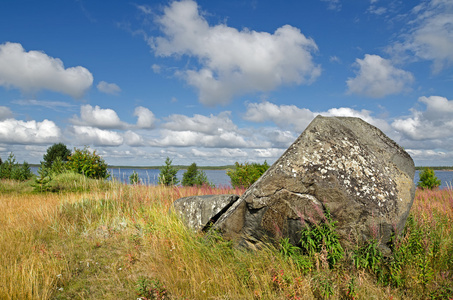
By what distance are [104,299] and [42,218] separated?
15.0 feet

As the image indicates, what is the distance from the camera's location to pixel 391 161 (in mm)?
5086

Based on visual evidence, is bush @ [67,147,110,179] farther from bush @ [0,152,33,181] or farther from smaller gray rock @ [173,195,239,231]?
smaller gray rock @ [173,195,239,231]

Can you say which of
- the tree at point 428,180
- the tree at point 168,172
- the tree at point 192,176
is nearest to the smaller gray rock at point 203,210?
the tree at point 168,172

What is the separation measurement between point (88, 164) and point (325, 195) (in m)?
16.4

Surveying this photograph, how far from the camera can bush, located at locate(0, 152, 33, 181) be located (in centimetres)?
1986

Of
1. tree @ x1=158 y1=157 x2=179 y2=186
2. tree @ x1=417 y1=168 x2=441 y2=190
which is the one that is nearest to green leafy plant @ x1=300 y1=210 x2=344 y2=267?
tree @ x1=158 y1=157 x2=179 y2=186

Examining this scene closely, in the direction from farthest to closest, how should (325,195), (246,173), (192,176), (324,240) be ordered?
(192,176) < (246,173) < (325,195) < (324,240)

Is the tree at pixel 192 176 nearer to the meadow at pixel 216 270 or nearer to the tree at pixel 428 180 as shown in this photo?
the meadow at pixel 216 270

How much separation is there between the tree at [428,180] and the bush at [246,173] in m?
9.64

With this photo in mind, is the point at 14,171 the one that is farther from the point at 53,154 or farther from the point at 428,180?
the point at 428,180

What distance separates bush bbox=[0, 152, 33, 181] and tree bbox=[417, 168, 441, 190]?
84.3 ft

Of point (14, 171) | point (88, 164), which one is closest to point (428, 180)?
point (88, 164)

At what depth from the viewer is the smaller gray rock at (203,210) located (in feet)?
18.9

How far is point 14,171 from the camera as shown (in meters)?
20.0
